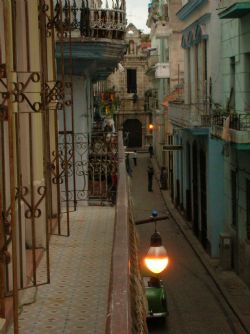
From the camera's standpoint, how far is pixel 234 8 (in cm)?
1544

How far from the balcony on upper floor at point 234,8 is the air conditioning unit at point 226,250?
19.5 ft

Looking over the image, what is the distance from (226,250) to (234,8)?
673 cm

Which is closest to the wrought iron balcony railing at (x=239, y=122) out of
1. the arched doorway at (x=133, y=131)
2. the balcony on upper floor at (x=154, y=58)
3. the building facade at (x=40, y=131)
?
the building facade at (x=40, y=131)

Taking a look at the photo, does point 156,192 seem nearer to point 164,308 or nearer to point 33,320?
point 164,308

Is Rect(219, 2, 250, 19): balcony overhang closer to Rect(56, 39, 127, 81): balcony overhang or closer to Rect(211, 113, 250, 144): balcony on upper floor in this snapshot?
Rect(211, 113, 250, 144): balcony on upper floor

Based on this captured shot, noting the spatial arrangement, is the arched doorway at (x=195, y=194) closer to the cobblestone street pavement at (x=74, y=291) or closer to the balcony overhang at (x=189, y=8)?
the balcony overhang at (x=189, y=8)

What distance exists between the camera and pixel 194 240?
2364 cm

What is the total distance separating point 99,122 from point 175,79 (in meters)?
8.69

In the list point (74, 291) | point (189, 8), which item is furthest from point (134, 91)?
point (74, 291)

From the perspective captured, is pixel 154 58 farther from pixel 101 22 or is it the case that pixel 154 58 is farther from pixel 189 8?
pixel 101 22

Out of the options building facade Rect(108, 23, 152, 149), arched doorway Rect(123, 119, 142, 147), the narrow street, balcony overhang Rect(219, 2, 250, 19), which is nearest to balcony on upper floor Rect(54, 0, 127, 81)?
balcony overhang Rect(219, 2, 250, 19)

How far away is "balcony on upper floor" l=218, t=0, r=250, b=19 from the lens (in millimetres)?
15273

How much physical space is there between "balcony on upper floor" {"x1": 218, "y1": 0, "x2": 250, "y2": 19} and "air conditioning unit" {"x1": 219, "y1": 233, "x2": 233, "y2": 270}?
5955mm

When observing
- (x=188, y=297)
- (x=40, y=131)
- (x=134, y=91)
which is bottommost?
(x=188, y=297)
